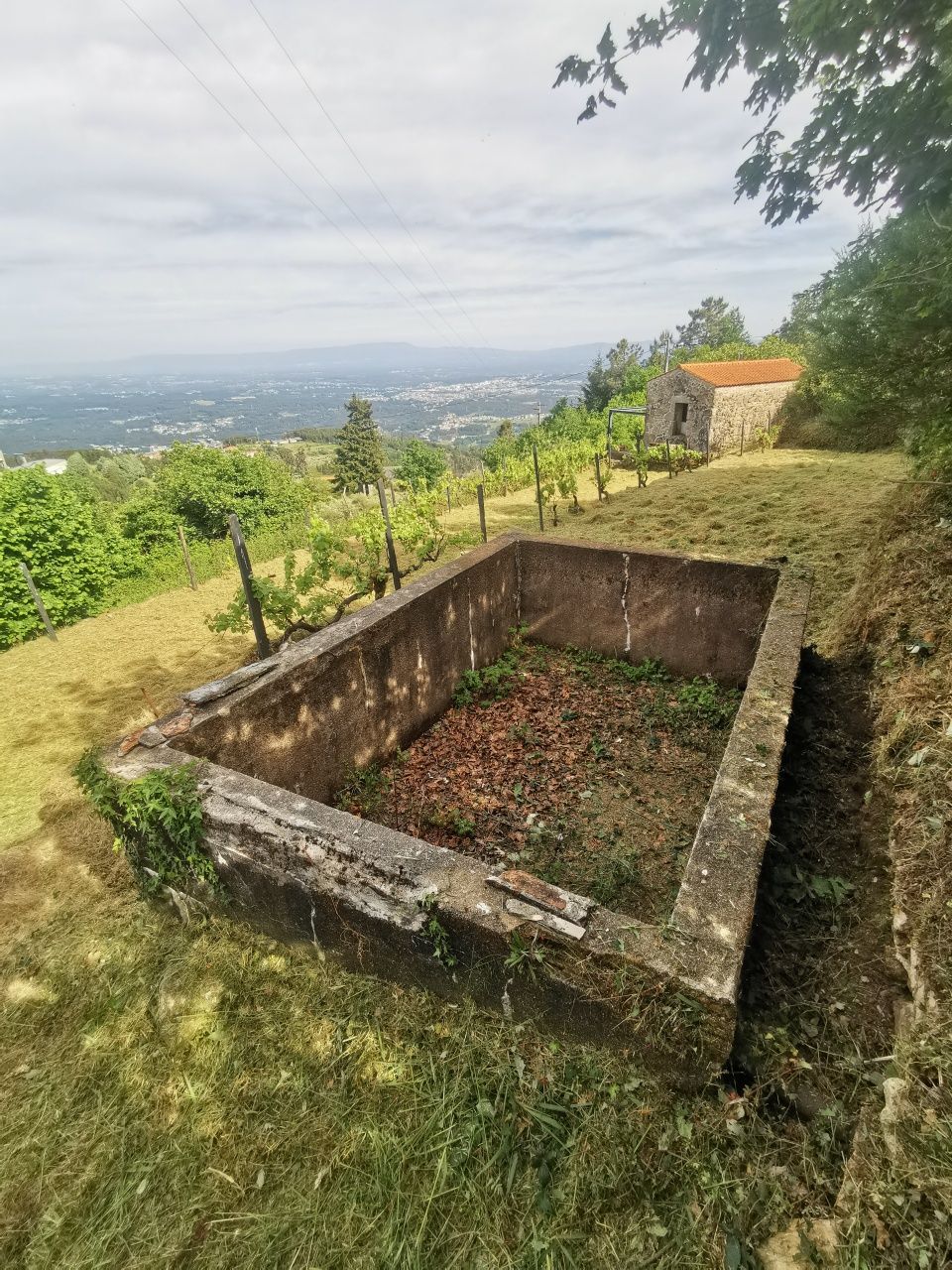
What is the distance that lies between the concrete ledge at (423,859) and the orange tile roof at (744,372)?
23.4 m

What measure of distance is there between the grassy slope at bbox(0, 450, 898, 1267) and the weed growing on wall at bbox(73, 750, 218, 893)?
1.32 feet

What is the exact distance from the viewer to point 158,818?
286cm

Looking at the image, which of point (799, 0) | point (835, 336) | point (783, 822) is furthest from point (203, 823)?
point (835, 336)

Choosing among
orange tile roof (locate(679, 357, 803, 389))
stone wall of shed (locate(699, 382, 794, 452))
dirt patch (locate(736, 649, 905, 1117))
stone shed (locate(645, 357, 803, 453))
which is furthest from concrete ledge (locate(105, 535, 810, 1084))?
orange tile roof (locate(679, 357, 803, 389))

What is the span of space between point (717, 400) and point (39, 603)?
24958 mm

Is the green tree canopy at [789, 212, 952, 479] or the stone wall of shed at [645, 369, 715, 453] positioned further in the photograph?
the stone wall of shed at [645, 369, 715, 453]

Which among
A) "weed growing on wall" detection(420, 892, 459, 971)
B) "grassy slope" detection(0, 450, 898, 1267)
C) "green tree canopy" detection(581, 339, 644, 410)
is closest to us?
"grassy slope" detection(0, 450, 898, 1267)

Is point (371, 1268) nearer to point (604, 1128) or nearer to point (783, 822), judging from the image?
point (604, 1128)

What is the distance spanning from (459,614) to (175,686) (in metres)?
4.71

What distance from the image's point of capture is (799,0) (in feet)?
14.9

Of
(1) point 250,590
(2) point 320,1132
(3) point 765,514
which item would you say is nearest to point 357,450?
(3) point 765,514

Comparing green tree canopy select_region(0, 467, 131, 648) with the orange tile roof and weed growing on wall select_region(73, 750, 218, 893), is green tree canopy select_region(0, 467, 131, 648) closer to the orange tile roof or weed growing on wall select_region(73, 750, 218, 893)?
weed growing on wall select_region(73, 750, 218, 893)

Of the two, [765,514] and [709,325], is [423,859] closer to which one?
[765,514]

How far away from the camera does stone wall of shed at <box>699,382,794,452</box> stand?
24062 millimetres
